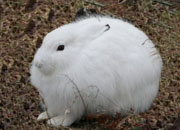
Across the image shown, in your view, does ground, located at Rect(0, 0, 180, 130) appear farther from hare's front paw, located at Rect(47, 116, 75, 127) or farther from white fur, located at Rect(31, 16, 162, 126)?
white fur, located at Rect(31, 16, 162, 126)

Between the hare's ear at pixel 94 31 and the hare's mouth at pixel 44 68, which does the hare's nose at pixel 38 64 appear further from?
the hare's ear at pixel 94 31

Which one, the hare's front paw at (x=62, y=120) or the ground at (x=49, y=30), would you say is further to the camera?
the ground at (x=49, y=30)

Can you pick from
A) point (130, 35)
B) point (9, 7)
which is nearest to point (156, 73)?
point (130, 35)

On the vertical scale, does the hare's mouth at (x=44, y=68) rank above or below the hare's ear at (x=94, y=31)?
below

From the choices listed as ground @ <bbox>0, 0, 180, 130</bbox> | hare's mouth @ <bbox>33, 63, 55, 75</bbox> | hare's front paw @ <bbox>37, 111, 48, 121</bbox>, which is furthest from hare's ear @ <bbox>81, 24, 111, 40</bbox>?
hare's front paw @ <bbox>37, 111, 48, 121</bbox>

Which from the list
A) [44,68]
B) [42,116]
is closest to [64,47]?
[44,68]

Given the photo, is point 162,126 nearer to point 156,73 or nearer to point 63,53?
point 156,73

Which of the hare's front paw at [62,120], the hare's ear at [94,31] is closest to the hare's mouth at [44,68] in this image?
the hare's ear at [94,31]
